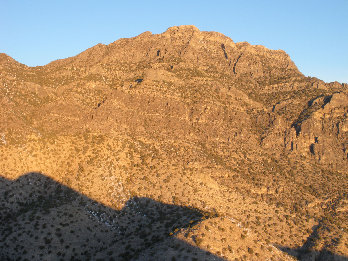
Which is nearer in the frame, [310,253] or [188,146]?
[310,253]

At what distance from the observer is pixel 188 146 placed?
7269cm

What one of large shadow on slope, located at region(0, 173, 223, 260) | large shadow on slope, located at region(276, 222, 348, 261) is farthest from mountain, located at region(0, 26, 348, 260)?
large shadow on slope, located at region(0, 173, 223, 260)

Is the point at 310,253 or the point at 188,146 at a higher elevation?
the point at 188,146

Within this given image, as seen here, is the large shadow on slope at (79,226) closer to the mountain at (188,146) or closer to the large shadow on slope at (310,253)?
the mountain at (188,146)

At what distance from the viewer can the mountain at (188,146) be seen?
54000 mm

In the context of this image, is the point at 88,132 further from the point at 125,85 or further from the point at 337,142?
the point at 337,142

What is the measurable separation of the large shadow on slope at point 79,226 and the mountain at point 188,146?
0.48 m

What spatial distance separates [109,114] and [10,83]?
24.2 m

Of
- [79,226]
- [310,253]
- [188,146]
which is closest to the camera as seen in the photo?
[79,226]

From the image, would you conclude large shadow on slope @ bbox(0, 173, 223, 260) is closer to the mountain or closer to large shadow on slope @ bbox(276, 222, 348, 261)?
the mountain

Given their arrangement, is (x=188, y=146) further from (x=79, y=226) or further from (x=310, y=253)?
(x=310, y=253)

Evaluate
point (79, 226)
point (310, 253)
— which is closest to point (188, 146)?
point (79, 226)

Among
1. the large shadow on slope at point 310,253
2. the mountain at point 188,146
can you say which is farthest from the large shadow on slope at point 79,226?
the large shadow on slope at point 310,253

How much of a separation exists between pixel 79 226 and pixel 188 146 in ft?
109
